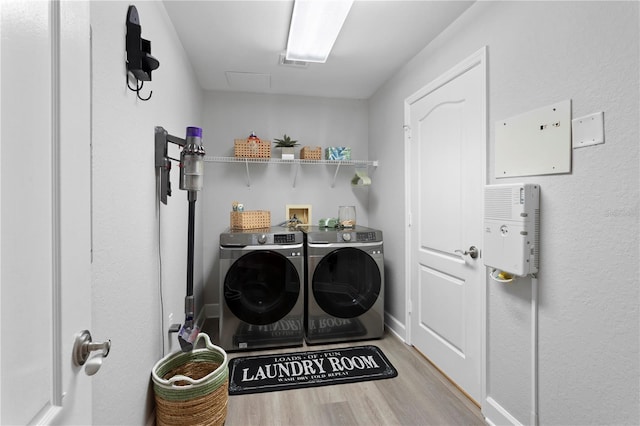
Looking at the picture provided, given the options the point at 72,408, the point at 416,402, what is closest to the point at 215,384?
the point at 72,408

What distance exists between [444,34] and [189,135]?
175 cm

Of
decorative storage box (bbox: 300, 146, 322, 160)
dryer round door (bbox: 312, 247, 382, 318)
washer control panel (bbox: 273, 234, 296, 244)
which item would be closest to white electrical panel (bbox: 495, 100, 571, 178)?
dryer round door (bbox: 312, 247, 382, 318)

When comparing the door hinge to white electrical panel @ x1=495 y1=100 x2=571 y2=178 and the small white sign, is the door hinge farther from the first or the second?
the small white sign

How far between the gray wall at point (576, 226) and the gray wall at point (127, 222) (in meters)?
1.78

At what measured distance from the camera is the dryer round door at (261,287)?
2.35 metres

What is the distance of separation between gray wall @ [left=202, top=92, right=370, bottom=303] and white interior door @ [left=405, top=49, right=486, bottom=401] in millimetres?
878

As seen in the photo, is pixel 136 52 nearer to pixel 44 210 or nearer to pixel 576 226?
pixel 44 210

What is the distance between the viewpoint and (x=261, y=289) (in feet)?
7.92

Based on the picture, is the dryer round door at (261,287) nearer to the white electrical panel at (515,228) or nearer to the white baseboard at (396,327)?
the white baseboard at (396,327)

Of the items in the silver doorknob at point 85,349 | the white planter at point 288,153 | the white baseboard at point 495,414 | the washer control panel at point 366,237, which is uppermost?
the white planter at point 288,153

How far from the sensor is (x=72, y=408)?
22.3 inches

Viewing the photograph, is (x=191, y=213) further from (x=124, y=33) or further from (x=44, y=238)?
(x=44, y=238)

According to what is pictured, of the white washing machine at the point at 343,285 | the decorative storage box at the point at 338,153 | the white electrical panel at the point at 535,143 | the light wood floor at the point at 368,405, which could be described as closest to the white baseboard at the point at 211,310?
the white washing machine at the point at 343,285

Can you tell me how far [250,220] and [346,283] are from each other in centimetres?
101
